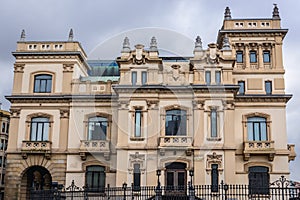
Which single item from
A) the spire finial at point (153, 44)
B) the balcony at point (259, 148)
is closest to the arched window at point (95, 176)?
the spire finial at point (153, 44)

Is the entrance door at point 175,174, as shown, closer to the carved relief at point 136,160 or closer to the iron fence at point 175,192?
the carved relief at point 136,160

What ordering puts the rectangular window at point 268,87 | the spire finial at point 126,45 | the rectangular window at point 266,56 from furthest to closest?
the rectangular window at point 266,56 → the rectangular window at point 268,87 → the spire finial at point 126,45

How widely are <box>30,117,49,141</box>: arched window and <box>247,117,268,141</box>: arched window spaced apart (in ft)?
63.1

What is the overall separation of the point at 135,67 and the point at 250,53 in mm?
11543

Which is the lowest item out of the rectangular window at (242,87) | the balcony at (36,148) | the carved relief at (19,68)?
the balcony at (36,148)

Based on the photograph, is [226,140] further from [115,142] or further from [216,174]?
[115,142]

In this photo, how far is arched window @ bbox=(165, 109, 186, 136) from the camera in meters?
42.2

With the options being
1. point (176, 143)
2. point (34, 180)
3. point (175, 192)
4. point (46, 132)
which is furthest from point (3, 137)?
point (175, 192)

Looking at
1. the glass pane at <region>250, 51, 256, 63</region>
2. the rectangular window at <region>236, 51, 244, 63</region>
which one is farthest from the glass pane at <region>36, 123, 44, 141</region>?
the glass pane at <region>250, 51, 256, 63</region>

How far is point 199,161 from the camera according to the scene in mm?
40938

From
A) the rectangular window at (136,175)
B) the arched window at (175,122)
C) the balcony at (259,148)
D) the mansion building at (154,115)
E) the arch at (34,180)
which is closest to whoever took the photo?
the rectangular window at (136,175)

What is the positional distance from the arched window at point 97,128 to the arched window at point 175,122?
6530mm

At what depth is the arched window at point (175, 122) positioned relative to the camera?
139 ft

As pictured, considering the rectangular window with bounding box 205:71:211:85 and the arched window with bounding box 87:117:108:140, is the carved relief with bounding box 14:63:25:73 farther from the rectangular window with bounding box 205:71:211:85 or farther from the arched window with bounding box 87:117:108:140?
the rectangular window with bounding box 205:71:211:85
